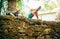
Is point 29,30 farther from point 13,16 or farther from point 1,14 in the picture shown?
point 1,14

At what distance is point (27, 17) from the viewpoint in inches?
91.2

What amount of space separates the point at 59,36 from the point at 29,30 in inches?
17.5

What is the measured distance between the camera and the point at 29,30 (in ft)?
7.44

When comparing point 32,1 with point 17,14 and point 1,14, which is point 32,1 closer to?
point 17,14

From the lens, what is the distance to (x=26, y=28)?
227 cm

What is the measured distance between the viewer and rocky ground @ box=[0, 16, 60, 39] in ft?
7.32

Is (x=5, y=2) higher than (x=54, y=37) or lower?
higher

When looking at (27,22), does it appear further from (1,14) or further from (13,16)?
(1,14)

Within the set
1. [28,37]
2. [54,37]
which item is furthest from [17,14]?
[54,37]

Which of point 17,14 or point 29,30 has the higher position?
point 17,14

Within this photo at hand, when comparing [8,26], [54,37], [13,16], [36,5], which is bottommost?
[54,37]

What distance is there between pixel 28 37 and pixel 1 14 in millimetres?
505

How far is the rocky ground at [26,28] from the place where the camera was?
2230 millimetres

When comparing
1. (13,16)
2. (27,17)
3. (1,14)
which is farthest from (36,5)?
(1,14)
